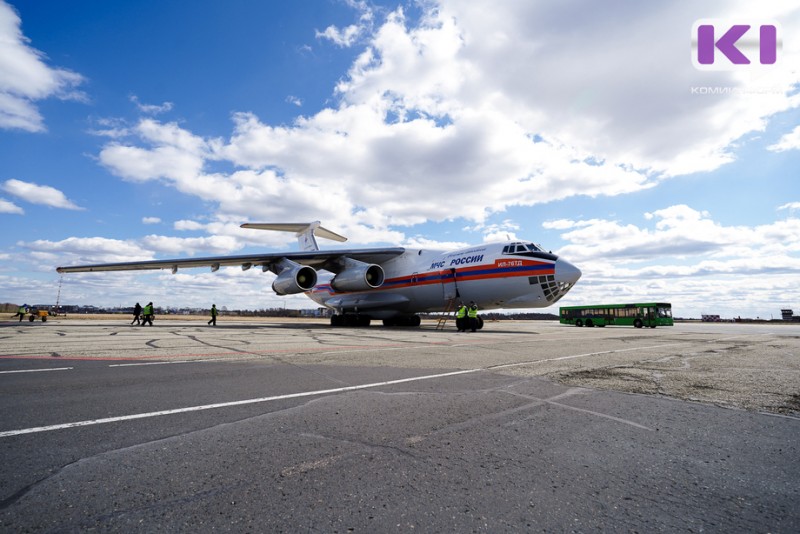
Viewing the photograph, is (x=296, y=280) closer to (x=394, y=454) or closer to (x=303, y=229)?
(x=303, y=229)

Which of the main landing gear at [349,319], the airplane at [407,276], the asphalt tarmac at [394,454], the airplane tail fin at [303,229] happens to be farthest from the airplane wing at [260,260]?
the asphalt tarmac at [394,454]

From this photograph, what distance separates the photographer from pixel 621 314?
32781 millimetres

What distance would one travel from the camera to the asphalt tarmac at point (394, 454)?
1771 millimetres

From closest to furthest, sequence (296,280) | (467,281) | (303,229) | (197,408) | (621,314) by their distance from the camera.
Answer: (197,408)
(467,281)
(296,280)
(303,229)
(621,314)

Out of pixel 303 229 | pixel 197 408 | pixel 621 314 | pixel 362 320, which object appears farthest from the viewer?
pixel 621 314

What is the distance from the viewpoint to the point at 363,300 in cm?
2169

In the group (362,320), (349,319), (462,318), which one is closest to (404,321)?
(362,320)

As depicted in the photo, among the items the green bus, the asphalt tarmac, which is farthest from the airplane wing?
the green bus

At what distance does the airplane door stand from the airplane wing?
3.31 meters

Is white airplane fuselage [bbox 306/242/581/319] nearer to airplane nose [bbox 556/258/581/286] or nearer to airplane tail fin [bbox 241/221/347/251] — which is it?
airplane nose [bbox 556/258/581/286]

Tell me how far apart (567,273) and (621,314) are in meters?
20.7

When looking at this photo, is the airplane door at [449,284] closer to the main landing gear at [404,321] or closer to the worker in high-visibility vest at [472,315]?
the worker in high-visibility vest at [472,315]

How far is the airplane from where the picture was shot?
645 inches

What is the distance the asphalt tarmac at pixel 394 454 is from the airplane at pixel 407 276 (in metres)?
11.4
